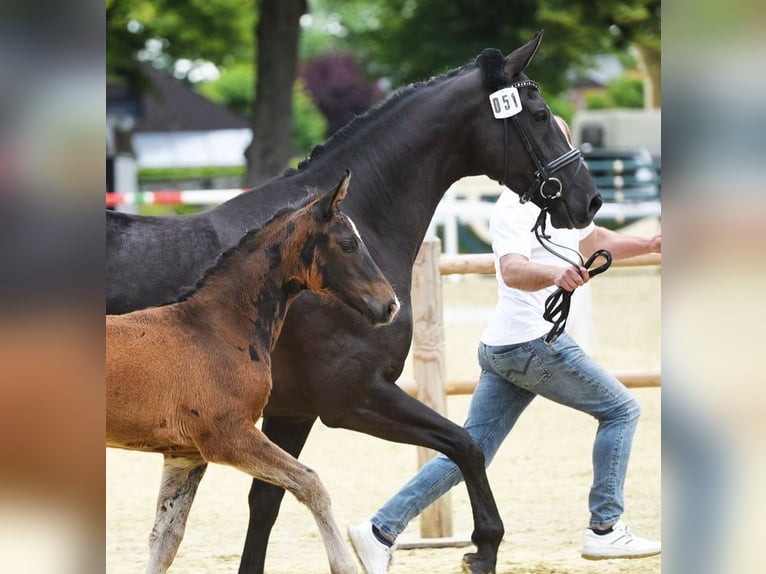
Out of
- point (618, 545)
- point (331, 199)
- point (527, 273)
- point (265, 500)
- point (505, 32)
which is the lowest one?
point (618, 545)

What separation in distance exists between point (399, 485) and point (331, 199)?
3.56 m

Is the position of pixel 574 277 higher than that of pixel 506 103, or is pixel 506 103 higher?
pixel 506 103

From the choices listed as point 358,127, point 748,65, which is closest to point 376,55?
point 358,127

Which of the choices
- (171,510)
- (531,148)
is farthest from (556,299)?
(171,510)

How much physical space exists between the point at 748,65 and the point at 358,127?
2.68 metres

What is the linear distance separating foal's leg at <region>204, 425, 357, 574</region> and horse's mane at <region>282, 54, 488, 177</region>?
1161 millimetres

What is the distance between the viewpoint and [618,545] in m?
4.52

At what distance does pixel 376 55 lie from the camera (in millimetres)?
27391

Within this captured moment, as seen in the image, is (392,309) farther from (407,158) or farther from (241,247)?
(407,158)

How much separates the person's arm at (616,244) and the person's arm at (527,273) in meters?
0.63

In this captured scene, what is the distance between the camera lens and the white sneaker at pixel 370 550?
4.35 m

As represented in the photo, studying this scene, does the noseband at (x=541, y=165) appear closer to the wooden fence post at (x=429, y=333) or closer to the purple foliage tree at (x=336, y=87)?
the wooden fence post at (x=429, y=333)

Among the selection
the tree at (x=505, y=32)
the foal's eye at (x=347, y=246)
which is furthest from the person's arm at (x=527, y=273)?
the tree at (x=505, y=32)

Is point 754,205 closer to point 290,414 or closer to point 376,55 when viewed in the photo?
point 290,414
